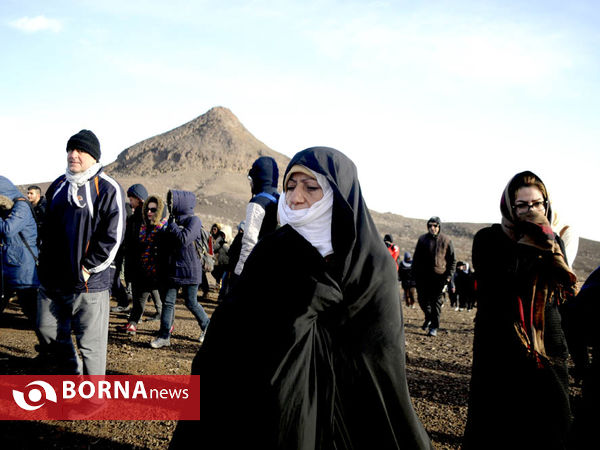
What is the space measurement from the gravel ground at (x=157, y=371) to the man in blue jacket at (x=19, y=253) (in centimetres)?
64

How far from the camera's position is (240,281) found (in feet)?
6.73

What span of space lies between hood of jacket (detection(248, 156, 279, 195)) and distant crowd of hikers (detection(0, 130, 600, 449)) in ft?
0.04

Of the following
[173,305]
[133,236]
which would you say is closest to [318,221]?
→ [173,305]

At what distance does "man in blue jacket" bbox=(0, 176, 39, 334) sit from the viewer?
5.01 metres

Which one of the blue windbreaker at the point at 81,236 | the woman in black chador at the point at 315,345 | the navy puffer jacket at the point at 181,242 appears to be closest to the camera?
the woman in black chador at the point at 315,345

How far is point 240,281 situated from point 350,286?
500mm

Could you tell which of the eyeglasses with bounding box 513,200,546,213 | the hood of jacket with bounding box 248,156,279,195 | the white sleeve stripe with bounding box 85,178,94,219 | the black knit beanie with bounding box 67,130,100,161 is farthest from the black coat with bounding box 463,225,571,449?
the black knit beanie with bounding box 67,130,100,161

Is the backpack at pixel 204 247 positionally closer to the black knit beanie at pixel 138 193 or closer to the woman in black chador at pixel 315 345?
the black knit beanie at pixel 138 193

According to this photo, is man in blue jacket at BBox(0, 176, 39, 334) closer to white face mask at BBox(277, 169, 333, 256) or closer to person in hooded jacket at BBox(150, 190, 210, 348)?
person in hooded jacket at BBox(150, 190, 210, 348)

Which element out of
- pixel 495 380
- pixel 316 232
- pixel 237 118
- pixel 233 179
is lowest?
pixel 495 380

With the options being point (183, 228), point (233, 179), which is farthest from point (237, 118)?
point (183, 228)

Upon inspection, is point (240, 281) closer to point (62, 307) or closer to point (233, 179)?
point (62, 307)

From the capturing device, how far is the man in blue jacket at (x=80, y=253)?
3375 mm

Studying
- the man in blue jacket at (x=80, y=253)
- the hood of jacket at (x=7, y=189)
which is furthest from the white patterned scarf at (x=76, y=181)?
the hood of jacket at (x=7, y=189)
